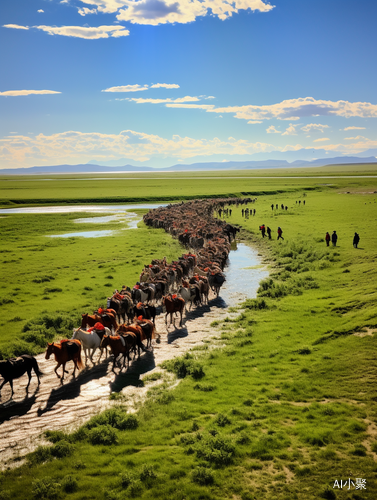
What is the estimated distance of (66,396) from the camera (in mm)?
10391

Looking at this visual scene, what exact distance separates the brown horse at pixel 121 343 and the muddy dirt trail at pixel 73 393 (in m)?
0.62

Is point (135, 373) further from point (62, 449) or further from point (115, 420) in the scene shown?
point (62, 449)

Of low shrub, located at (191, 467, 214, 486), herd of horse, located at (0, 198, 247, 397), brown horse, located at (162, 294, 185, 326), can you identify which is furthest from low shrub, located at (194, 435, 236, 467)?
brown horse, located at (162, 294, 185, 326)

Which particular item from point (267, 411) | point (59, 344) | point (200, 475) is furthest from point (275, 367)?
point (59, 344)

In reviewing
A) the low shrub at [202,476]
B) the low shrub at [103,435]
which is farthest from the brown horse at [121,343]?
the low shrub at [202,476]

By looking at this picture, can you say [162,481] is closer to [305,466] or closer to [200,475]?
[200,475]

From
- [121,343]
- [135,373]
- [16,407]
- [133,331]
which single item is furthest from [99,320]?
[16,407]

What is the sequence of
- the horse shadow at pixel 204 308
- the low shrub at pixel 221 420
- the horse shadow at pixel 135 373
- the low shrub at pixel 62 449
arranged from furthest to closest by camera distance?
the horse shadow at pixel 204 308 < the horse shadow at pixel 135 373 < the low shrub at pixel 221 420 < the low shrub at pixel 62 449

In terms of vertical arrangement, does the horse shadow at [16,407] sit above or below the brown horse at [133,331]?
below

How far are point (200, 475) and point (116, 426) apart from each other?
2661mm

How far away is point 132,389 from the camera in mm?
10797

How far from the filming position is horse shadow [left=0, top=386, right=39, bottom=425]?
9484 mm

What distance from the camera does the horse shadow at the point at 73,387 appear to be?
1004cm

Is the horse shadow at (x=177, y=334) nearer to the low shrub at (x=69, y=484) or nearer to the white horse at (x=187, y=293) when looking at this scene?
the white horse at (x=187, y=293)
